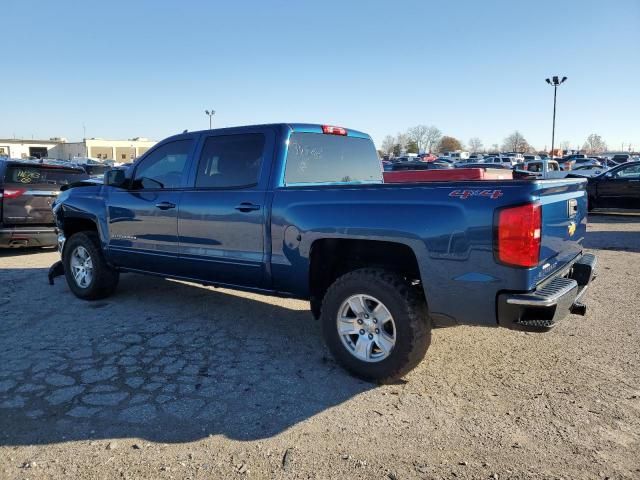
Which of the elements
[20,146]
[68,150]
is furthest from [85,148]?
[20,146]

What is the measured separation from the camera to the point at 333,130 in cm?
495

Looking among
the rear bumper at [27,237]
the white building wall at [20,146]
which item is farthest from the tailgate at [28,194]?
the white building wall at [20,146]

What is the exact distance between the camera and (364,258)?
404cm

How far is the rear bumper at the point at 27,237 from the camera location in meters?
8.23

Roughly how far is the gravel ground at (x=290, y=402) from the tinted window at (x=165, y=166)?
1.45 metres

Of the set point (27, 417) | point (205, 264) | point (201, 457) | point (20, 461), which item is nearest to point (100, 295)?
point (205, 264)

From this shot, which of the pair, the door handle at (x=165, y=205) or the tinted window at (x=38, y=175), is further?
the tinted window at (x=38, y=175)

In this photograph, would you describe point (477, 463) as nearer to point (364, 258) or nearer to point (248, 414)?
point (248, 414)

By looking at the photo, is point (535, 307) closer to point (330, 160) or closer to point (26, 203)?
point (330, 160)

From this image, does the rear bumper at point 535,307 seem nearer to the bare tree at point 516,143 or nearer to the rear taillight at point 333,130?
the rear taillight at point 333,130

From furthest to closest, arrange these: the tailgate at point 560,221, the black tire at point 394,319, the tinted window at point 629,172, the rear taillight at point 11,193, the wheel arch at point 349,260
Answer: the tinted window at point 629,172
the rear taillight at point 11,193
the wheel arch at point 349,260
the black tire at point 394,319
the tailgate at point 560,221

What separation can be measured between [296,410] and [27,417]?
5.80 ft

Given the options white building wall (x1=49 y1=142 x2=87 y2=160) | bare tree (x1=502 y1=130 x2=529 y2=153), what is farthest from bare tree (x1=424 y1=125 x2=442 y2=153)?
white building wall (x1=49 y1=142 x2=87 y2=160)

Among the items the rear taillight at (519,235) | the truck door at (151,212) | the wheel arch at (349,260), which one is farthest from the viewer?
the truck door at (151,212)
